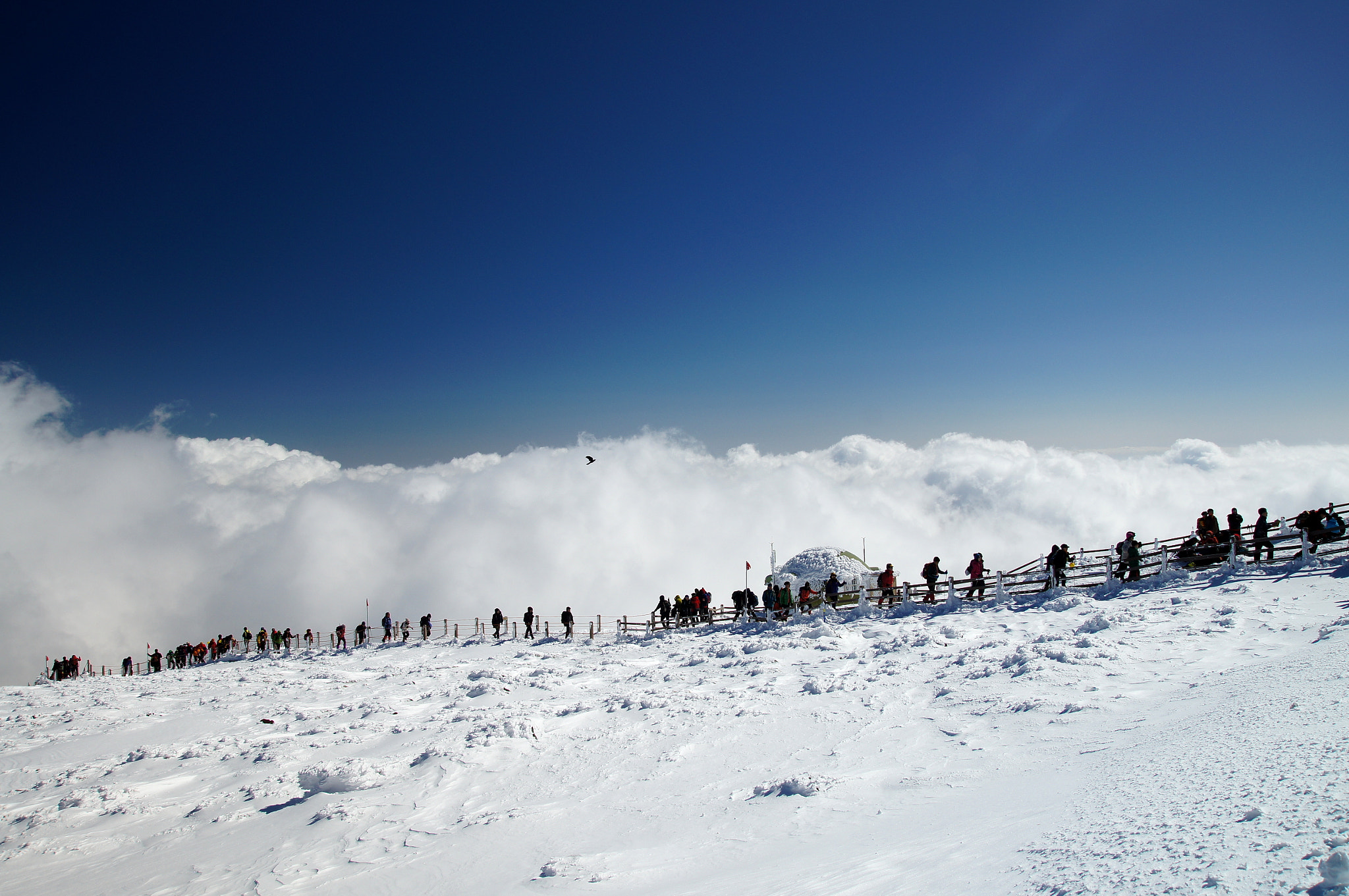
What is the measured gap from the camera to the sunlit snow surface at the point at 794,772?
18.8 ft

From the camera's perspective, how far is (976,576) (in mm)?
23578

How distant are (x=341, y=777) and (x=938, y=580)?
21876mm

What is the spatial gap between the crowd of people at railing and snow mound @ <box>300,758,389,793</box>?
17.4m

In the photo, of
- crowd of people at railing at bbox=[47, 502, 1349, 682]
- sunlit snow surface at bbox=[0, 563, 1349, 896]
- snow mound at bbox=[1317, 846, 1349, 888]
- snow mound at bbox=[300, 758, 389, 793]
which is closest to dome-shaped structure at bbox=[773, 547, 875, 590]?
crowd of people at railing at bbox=[47, 502, 1349, 682]

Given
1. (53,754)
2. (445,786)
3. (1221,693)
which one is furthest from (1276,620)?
(53,754)

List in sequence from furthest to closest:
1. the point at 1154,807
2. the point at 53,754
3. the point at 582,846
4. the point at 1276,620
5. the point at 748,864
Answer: the point at 53,754 → the point at 1276,620 → the point at 582,846 → the point at 748,864 → the point at 1154,807

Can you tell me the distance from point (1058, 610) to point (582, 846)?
16311 mm

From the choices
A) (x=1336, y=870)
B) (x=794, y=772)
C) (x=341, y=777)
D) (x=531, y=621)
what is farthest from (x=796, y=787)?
(x=531, y=621)

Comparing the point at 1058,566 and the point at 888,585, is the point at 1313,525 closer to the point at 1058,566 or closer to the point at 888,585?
the point at 1058,566

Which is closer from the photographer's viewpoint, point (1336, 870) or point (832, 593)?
point (1336, 870)

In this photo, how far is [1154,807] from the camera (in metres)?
5.75

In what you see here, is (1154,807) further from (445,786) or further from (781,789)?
(445,786)

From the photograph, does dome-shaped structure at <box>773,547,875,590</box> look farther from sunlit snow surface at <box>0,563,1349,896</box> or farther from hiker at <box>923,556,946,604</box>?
sunlit snow surface at <box>0,563,1349,896</box>

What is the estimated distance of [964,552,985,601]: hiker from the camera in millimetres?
22784
